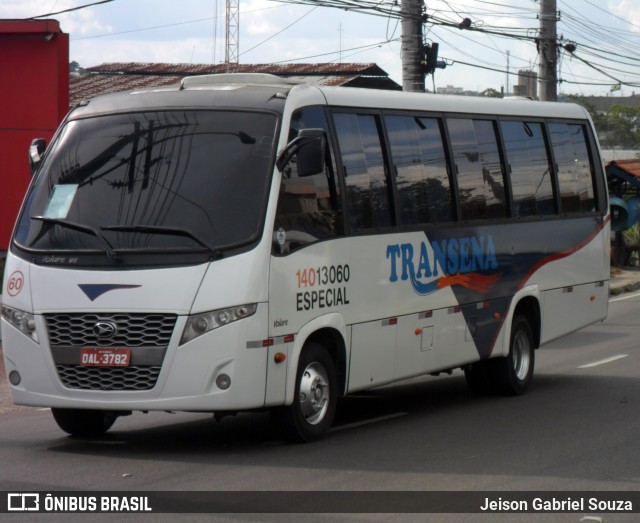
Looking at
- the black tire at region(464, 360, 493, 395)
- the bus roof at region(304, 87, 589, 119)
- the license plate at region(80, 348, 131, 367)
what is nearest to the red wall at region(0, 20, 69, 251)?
the bus roof at region(304, 87, 589, 119)

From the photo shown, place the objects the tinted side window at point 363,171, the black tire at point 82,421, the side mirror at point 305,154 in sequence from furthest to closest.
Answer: the tinted side window at point 363,171
the black tire at point 82,421
the side mirror at point 305,154

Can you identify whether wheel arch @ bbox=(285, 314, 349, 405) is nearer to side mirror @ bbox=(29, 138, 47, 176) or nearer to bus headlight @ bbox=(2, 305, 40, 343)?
bus headlight @ bbox=(2, 305, 40, 343)

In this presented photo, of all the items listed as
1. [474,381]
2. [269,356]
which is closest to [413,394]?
[474,381]

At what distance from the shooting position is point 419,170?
11.7 meters

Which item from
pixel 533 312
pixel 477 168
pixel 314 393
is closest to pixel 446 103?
pixel 477 168

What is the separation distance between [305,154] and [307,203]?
553mm

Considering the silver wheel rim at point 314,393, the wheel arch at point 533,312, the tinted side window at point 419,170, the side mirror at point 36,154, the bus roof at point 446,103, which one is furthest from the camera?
the wheel arch at point 533,312

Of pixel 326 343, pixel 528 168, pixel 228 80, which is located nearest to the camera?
pixel 326 343

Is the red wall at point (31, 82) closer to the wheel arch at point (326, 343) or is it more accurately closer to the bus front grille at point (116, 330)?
the wheel arch at point (326, 343)

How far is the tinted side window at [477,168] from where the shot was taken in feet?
40.7

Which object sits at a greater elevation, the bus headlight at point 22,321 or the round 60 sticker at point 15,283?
the round 60 sticker at point 15,283

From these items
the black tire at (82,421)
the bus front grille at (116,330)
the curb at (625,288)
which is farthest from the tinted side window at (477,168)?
the curb at (625,288)

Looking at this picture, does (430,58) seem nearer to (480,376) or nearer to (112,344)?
(480,376)

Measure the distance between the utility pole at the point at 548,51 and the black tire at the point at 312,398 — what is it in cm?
2097
